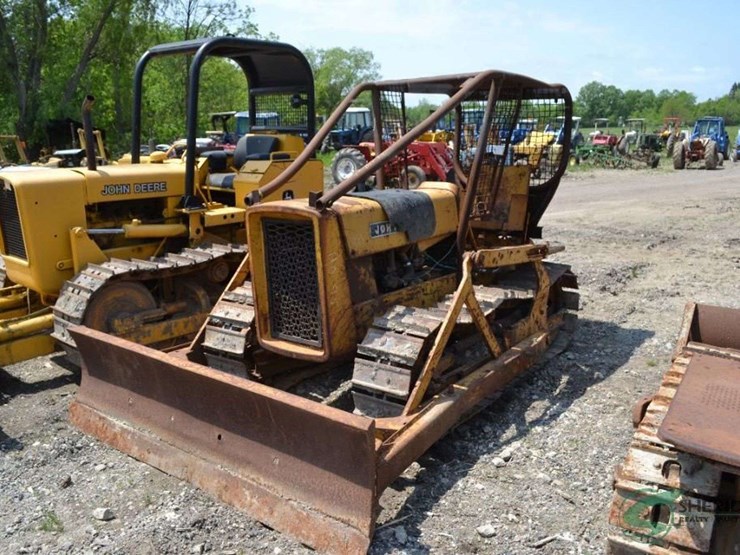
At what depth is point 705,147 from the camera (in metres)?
28.0

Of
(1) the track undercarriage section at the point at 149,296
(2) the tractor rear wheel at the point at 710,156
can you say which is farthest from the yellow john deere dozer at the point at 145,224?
(2) the tractor rear wheel at the point at 710,156

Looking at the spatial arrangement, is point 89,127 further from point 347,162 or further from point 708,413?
point 347,162

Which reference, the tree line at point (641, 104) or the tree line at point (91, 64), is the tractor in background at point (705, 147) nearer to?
the tree line at point (91, 64)

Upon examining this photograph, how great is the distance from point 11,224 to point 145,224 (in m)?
1.13

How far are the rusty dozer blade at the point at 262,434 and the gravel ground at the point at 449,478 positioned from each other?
0.39ft

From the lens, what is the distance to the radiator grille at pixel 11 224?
5855 millimetres

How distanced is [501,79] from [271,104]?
3391 millimetres

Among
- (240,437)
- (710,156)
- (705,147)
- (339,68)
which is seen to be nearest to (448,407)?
(240,437)

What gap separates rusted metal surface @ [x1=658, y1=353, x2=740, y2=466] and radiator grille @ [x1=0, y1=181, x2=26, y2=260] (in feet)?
17.1

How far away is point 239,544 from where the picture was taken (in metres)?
3.42

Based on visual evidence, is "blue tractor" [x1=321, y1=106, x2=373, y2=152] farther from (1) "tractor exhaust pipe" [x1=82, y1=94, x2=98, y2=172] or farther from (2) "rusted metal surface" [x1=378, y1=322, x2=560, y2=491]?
(2) "rusted metal surface" [x1=378, y1=322, x2=560, y2=491]

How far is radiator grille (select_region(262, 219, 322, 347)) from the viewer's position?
436cm

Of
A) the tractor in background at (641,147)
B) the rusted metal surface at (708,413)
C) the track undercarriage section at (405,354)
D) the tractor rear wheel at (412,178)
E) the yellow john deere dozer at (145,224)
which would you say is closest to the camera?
the rusted metal surface at (708,413)

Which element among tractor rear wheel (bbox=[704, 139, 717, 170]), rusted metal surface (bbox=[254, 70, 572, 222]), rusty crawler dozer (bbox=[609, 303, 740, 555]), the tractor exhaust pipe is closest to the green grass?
rusted metal surface (bbox=[254, 70, 572, 222])
